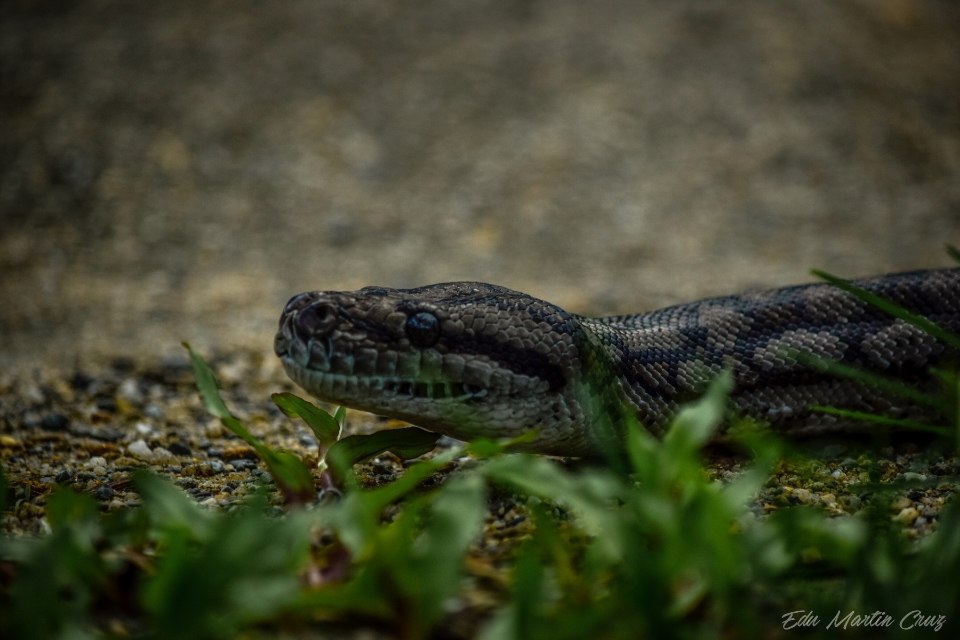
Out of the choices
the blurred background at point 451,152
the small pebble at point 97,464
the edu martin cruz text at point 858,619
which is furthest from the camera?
the blurred background at point 451,152

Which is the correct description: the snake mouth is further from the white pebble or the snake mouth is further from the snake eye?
the white pebble

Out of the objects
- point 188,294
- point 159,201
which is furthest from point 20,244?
point 188,294

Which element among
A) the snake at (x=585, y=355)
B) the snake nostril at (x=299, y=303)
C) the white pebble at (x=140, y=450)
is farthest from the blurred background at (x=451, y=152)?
the snake nostril at (x=299, y=303)

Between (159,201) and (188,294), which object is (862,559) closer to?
(188,294)

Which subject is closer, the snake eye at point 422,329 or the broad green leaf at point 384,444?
the broad green leaf at point 384,444

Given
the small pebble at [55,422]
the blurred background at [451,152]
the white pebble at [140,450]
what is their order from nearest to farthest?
the white pebble at [140,450] → the small pebble at [55,422] → the blurred background at [451,152]

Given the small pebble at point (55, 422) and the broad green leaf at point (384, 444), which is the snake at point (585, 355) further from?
the small pebble at point (55, 422)

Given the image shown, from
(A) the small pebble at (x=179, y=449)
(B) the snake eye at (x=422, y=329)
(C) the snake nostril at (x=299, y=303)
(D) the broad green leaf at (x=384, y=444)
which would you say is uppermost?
(C) the snake nostril at (x=299, y=303)

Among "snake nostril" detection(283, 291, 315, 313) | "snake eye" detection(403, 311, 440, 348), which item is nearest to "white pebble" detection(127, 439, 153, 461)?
"snake nostril" detection(283, 291, 315, 313)
